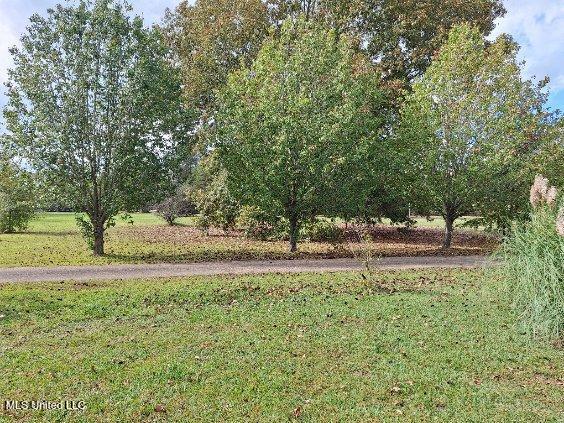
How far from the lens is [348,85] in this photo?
1692cm

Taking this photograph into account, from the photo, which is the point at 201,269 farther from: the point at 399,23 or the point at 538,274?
the point at 399,23

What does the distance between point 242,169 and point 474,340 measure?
1159 centimetres

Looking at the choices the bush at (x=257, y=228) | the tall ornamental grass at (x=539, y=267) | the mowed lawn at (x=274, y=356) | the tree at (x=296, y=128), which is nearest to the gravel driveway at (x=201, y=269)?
the mowed lawn at (x=274, y=356)

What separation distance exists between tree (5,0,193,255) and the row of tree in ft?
0.12

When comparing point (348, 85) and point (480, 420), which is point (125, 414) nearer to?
point (480, 420)

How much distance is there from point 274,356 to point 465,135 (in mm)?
15055

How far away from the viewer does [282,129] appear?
1609 centimetres

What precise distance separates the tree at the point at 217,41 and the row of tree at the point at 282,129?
6750 millimetres

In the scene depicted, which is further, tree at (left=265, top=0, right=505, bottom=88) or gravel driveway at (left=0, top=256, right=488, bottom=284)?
tree at (left=265, top=0, right=505, bottom=88)

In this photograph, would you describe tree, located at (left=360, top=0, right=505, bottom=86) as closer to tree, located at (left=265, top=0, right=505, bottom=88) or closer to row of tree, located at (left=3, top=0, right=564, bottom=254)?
tree, located at (left=265, top=0, right=505, bottom=88)

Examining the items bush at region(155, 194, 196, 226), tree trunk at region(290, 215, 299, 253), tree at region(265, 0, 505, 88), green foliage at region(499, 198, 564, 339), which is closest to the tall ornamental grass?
green foliage at region(499, 198, 564, 339)

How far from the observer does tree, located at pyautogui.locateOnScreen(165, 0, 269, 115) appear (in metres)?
25.4

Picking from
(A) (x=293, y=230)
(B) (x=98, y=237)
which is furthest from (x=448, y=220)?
(B) (x=98, y=237)

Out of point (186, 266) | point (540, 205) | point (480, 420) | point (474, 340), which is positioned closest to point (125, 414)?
point (480, 420)
